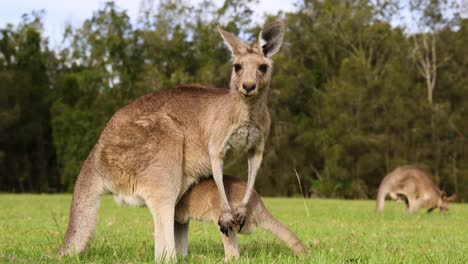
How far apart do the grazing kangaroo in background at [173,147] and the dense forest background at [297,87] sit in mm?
26996

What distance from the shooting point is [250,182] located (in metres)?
5.49

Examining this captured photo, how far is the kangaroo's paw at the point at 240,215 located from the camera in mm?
5270

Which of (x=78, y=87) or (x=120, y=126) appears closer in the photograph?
(x=120, y=126)

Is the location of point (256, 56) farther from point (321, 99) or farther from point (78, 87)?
point (78, 87)

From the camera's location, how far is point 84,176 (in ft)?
18.1

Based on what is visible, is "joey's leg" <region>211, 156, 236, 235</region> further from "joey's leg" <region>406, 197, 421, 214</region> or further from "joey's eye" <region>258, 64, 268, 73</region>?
"joey's leg" <region>406, 197, 421, 214</region>

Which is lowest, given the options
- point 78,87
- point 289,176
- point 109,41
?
point 289,176

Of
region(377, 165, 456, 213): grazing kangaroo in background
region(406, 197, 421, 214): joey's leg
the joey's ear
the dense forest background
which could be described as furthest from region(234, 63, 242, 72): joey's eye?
the dense forest background

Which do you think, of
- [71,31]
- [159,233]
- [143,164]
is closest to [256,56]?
[143,164]

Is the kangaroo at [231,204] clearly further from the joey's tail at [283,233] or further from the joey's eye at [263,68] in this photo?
the joey's eye at [263,68]

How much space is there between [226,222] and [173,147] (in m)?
0.81

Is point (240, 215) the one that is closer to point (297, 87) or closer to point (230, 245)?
point (230, 245)

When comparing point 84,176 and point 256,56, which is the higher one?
point 256,56

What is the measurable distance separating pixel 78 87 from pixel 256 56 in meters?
35.1
